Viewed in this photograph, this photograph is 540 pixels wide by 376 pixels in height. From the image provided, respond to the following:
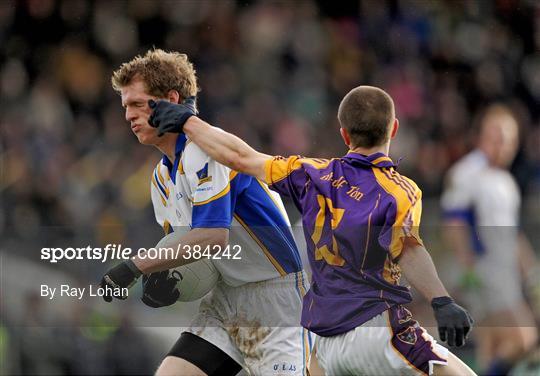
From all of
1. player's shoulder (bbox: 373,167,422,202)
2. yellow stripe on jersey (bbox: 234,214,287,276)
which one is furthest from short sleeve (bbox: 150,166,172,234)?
player's shoulder (bbox: 373,167,422,202)

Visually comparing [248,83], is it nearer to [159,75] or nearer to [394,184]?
[159,75]

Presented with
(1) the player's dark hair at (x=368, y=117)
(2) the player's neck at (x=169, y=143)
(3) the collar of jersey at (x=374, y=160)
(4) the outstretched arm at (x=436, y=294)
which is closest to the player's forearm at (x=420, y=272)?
(4) the outstretched arm at (x=436, y=294)

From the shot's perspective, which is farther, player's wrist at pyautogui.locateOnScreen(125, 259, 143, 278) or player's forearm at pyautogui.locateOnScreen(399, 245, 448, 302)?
player's wrist at pyautogui.locateOnScreen(125, 259, 143, 278)

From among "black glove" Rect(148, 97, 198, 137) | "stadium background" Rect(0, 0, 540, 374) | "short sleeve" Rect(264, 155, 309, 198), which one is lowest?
"short sleeve" Rect(264, 155, 309, 198)

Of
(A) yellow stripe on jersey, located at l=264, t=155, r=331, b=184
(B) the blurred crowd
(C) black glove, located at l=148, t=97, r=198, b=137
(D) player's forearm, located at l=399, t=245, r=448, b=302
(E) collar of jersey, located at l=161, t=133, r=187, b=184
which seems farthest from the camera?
(B) the blurred crowd

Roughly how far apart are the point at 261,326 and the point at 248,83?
906cm

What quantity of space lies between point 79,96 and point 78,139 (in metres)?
1.14

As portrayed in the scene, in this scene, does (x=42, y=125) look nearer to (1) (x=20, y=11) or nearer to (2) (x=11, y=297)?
(1) (x=20, y=11)

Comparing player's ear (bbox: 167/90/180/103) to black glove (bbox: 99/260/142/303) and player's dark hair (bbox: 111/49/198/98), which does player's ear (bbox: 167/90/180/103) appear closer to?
player's dark hair (bbox: 111/49/198/98)

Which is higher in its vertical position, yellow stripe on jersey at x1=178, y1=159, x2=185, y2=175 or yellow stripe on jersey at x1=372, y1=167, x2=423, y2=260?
yellow stripe on jersey at x1=178, y1=159, x2=185, y2=175

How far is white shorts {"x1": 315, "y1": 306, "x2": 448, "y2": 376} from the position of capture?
15.0 ft

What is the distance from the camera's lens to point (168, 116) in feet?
16.9

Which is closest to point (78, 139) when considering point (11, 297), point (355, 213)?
point (11, 297)

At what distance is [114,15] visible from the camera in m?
14.8
